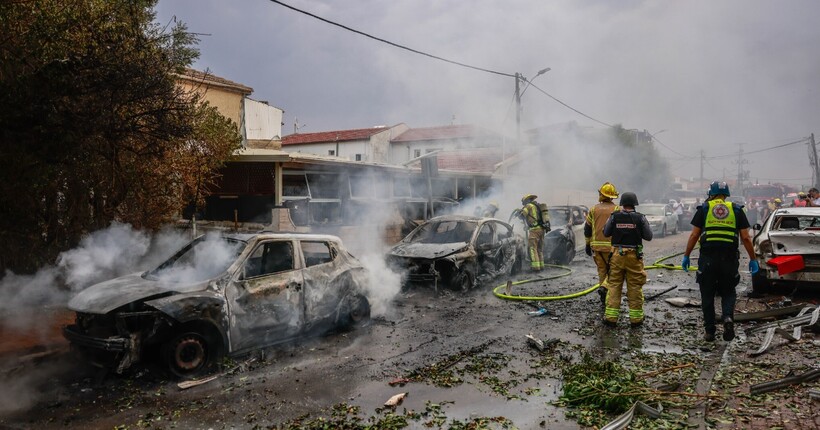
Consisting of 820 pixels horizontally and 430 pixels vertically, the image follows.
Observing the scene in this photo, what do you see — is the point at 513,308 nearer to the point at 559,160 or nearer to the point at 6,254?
the point at 6,254

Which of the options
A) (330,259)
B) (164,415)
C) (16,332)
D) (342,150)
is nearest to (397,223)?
(330,259)

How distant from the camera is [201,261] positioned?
250 inches

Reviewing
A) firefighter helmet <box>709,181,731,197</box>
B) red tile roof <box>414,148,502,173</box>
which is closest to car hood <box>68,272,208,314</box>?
firefighter helmet <box>709,181,731,197</box>

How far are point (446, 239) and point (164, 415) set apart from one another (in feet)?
23.3

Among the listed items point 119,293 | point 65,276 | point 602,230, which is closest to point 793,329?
point 602,230

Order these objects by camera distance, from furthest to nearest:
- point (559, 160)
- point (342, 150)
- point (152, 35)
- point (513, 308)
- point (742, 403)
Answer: point (342, 150), point (559, 160), point (513, 308), point (152, 35), point (742, 403)

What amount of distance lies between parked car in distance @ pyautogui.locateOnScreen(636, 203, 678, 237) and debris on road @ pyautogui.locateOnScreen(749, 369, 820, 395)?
2032 cm

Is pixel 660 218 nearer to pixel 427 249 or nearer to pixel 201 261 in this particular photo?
pixel 427 249

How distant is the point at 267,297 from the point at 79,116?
3.07 m

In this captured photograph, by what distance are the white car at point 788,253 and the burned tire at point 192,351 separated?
8909 millimetres

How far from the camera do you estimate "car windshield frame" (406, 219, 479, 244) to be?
34.8 ft

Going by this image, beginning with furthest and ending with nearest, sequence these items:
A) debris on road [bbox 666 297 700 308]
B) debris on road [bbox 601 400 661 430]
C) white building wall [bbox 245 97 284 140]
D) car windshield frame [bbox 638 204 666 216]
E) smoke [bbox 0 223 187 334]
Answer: car windshield frame [bbox 638 204 666 216] < white building wall [bbox 245 97 284 140] < debris on road [bbox 666 297 700 308] < smoke [bbox 0 223 187 334] < debris on road [bbox 601 400 661 430]

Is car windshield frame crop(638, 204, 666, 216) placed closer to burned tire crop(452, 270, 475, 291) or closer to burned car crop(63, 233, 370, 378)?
burned tire crop(452, 270, 475, 291)

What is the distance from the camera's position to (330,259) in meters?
7.01
